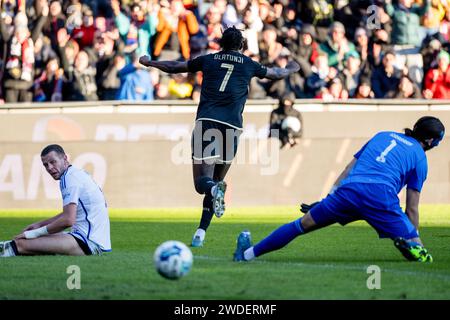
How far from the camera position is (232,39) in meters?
13.4

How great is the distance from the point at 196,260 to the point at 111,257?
3.01ft

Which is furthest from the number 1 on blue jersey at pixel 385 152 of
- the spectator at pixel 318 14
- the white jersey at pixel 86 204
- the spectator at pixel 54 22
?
the spectator at pixel 54 22

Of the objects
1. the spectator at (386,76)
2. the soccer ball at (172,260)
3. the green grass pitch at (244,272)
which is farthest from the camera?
the spectator at (386,76)

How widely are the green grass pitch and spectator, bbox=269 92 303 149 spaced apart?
6327mm

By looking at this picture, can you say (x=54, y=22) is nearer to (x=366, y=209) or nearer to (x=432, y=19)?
(x=432, y=19)

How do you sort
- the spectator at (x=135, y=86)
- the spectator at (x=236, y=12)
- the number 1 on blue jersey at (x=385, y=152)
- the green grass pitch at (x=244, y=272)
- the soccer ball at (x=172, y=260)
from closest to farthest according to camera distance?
the green grass pitch at (x=244, y=272)
the soccer ball at (x=172, y=260)
the number 1 on blue jersey at (x=385, y=152)
the spectator at (x=135, y=86)
the spectator at (x=236, y=12)

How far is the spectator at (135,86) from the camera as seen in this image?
74.5 ft

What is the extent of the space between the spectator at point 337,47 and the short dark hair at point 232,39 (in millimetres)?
10063

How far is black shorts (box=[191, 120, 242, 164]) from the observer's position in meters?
13.3

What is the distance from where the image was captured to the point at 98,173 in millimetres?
22250

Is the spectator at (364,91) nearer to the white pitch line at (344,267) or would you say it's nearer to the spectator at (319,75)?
the spectator at (319,75)

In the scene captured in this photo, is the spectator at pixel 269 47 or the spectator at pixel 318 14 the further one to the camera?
the spectator at pixel 318 14

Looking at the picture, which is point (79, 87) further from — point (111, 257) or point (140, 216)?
point (111, 257)
